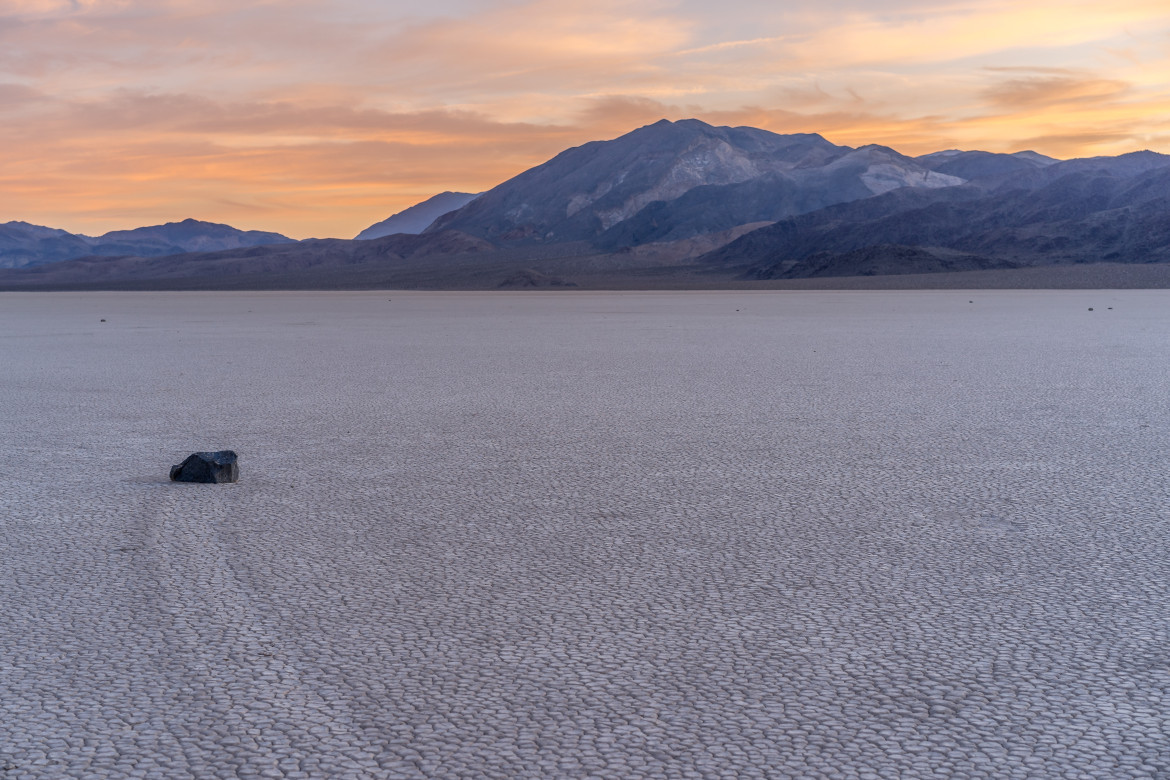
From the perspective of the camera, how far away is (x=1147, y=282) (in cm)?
5772

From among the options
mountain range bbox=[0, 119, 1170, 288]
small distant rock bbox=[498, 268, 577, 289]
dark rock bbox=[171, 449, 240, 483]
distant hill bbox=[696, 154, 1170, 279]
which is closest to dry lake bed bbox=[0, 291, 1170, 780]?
dark rock bbox=[171, 449, 240, 483]

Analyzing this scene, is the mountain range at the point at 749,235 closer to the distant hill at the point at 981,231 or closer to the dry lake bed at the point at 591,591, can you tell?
the distant hill at the point at 981,231

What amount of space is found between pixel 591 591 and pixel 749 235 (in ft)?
393

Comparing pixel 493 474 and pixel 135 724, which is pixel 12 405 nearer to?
pixel 493 474

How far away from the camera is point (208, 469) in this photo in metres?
6.03

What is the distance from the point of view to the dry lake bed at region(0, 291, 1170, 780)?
9.31 feet

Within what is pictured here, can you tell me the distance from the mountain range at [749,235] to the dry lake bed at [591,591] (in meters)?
70.9

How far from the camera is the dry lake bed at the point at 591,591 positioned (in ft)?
9.31

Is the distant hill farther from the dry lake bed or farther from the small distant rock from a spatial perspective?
the dry lake bed

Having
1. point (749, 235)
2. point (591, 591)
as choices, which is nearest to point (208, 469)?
point (591, 591)

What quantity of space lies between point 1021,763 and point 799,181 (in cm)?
18164

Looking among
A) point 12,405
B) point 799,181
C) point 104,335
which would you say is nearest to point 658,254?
point 799,181

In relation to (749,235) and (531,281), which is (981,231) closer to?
(749,235)

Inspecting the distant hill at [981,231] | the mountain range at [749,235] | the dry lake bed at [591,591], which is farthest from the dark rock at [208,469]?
the distant hill at [981,231]
